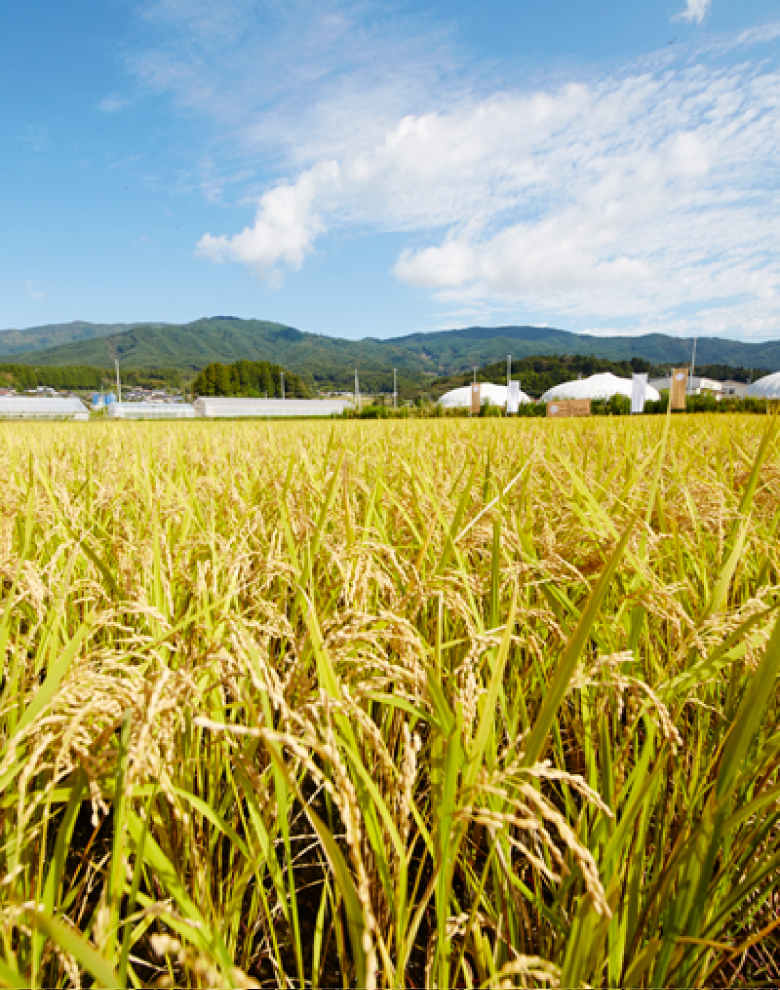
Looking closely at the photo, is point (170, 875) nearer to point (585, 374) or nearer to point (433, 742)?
point (433, 742)

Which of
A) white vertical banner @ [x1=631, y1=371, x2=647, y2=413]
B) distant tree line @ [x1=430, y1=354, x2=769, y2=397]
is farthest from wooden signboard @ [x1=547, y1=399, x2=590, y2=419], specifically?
distant tree line @ [x1=430, y1=354, x2=769, y2=397]

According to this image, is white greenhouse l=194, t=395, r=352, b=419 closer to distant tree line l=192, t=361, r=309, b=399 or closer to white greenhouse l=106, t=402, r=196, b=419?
white greenhouse l=106, t=402, r=196, b=419

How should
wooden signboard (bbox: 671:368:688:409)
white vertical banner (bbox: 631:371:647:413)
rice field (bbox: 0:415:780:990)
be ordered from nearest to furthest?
rice field (bbox: 0:415:780:990) → wooden signboard (bbox: 671:368:688:409) → white vertical banner (bbox: 631:371:647:413)

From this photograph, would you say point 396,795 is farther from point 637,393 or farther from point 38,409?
point 38,409

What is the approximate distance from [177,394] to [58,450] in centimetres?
13619

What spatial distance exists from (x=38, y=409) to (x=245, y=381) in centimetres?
6107

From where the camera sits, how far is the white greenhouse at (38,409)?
47.9m

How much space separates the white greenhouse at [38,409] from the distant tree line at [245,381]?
47.3 meters

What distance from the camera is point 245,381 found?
110 metres

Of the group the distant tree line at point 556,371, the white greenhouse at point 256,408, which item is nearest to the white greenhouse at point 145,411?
the white greenhouse at point 256,408

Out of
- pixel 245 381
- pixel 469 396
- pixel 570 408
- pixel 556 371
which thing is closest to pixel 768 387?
pixel 469 396

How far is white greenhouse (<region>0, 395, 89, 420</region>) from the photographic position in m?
47.9

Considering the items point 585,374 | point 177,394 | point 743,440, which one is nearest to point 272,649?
point 743,440

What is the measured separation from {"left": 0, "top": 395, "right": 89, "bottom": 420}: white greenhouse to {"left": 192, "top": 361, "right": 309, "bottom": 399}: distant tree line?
47339 millimetres
